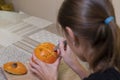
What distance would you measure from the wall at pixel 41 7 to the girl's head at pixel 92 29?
78 cm

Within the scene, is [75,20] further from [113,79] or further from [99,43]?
[113,79]

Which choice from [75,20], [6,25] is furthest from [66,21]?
[6,25]

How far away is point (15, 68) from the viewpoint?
947 millimetres

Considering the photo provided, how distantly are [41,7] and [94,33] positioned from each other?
100 cm

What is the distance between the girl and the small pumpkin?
295 mm

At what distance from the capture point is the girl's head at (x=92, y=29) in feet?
2.22

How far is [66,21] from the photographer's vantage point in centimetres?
72

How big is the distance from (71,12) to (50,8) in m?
0.89

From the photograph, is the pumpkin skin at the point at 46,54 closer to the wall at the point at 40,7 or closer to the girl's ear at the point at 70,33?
the girl's ear at the point at 70,33

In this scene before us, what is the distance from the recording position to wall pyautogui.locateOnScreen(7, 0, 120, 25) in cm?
154

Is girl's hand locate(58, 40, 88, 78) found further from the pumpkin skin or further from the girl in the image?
the girl

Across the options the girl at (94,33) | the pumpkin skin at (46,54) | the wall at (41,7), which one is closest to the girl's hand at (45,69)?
the pumpkin skin at (46,54)

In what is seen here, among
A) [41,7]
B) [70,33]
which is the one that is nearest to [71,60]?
[70,33]

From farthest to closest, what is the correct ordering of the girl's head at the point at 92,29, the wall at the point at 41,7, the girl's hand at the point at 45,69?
the wall at the point at 41,7 < the girl's hand at the point at 45,69 < the girl's head at the point at 92,29
